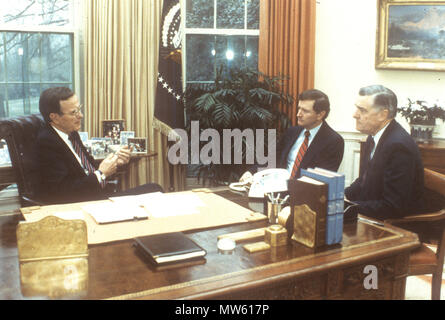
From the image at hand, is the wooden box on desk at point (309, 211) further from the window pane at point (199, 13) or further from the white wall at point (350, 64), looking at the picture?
the window pane at point (199, 13)

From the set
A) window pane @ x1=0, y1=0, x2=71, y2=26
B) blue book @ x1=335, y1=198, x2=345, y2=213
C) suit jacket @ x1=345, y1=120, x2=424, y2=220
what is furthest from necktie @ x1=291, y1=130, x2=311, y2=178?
window pane @ x1=0, y1=0, x2=71, y2=26

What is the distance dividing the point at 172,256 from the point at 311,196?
1.92 ft

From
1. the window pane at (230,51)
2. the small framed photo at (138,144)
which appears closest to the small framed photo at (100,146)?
the small framed photo at (138,144)

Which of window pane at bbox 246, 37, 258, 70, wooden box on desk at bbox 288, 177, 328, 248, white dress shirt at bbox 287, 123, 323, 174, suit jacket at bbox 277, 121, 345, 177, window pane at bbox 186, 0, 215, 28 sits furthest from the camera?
window pane at bbox 246, 37, 258, 70

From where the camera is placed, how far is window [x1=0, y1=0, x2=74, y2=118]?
470 centimetres

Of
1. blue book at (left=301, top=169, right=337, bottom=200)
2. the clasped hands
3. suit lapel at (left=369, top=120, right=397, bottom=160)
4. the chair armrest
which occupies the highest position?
suit lapel at (left=369, top=120, right=397, bottom=160)

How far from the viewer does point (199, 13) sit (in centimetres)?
530

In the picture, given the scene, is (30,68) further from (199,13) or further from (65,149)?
(65,149)

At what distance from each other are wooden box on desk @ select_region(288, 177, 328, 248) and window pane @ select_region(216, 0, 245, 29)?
3.95 meters

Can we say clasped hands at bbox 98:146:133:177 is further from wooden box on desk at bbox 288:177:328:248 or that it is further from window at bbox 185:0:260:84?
window at bbox 185:0:260:84

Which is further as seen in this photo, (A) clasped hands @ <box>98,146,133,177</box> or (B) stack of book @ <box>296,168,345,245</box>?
(A) clasped hands @ <box>98,146,133,177</box>

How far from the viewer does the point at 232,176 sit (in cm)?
477

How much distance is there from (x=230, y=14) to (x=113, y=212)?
3867 mm
